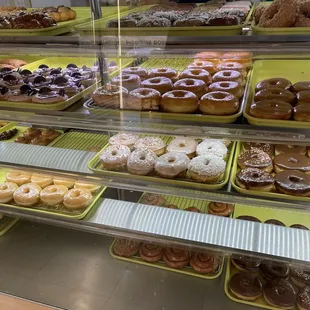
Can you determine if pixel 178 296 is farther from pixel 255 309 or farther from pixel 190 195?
pixel 190 195

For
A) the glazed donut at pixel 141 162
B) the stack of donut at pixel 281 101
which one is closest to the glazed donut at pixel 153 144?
the glazed donut at pixel 141 162

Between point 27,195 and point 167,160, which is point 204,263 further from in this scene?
point 27,195

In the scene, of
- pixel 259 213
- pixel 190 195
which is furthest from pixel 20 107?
pixel 259 213

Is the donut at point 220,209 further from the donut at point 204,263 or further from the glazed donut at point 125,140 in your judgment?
the glazed donut at point 125,140

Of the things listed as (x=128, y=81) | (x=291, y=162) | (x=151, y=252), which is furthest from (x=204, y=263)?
(x=128, y=81)

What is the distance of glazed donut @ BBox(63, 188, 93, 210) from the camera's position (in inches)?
74.5

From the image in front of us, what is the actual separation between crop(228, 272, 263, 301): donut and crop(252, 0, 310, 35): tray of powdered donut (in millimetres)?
1120

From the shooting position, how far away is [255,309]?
5.43ft

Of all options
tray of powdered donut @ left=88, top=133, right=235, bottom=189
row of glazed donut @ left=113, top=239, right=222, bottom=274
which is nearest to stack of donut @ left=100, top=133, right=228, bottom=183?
tray of powdered donut @ left=88, top=133, right=235, bottom=189

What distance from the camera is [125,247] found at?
197 centimetres

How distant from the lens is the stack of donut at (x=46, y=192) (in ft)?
6.30

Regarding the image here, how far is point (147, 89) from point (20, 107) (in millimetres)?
604

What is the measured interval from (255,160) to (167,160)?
1.39 ft

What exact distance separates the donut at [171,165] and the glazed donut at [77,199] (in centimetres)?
48
